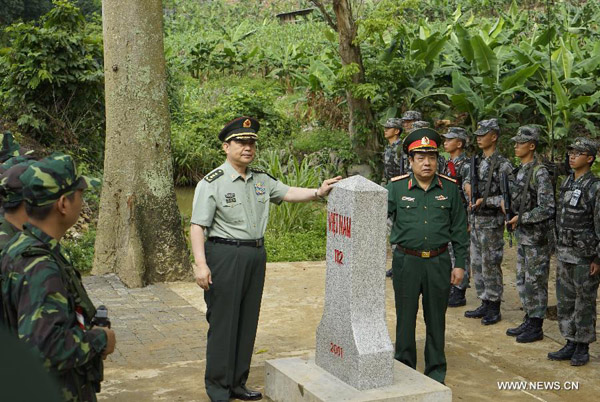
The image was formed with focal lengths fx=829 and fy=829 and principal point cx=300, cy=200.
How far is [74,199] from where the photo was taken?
340 cm

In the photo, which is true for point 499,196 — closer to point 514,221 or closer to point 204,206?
point 514,221

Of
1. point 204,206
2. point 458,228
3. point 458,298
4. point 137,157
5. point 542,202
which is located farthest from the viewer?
point 137,157

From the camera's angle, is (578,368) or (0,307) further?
(578,368)

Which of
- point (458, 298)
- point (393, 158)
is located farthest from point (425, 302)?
point (393, 158)

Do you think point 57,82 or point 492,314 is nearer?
point 492,314

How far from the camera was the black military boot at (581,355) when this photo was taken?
6961mm

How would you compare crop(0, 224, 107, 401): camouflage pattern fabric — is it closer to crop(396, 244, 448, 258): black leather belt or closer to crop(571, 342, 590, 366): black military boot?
crop(396, 244, 448, 258): black leather belt

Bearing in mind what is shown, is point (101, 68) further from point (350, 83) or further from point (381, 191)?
point (381, 191)

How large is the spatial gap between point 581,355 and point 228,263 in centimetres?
326

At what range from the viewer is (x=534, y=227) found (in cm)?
774

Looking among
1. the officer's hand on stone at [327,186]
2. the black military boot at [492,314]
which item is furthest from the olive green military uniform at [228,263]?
the black military boot at [492,314]

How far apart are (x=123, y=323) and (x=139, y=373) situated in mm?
1539

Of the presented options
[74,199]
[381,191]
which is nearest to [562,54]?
[381,191]

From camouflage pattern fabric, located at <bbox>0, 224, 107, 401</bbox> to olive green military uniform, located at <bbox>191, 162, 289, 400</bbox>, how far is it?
7.75ft
